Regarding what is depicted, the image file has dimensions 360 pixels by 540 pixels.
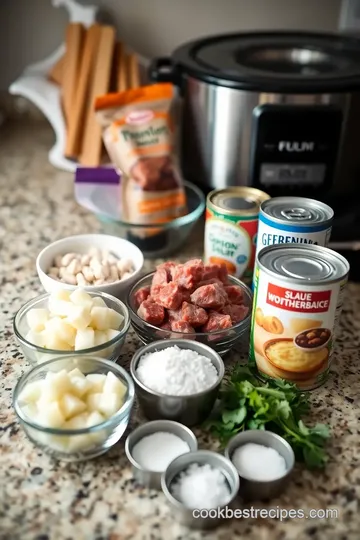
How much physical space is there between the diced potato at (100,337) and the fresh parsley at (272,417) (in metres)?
0.16

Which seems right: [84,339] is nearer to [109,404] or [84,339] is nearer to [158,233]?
[109,404]

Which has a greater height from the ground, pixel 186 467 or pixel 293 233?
pixel 293 233

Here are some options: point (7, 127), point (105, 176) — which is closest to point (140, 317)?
point (105, 176)

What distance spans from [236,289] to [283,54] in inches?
22.8

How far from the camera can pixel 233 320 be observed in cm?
90

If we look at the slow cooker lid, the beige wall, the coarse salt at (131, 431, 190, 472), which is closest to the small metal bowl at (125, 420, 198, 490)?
the coarse salt at (131, 431, 190, 472)

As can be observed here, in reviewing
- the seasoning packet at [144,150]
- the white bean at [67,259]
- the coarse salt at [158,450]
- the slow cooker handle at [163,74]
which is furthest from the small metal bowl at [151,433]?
the slow cooker handle at [163,74]

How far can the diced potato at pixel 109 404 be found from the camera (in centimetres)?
74

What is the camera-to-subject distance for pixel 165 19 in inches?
58.7

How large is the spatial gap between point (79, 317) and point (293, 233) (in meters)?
0.31

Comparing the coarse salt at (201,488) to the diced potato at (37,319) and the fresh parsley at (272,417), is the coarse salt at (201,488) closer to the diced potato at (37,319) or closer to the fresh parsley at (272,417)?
the fresh parsley at (272,417)

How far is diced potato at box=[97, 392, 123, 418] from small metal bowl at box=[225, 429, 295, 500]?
0.44 ft

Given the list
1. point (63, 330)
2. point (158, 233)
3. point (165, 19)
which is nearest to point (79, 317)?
point (63, 330)

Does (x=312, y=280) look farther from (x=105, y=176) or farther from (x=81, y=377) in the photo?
(x=105, y=176)
